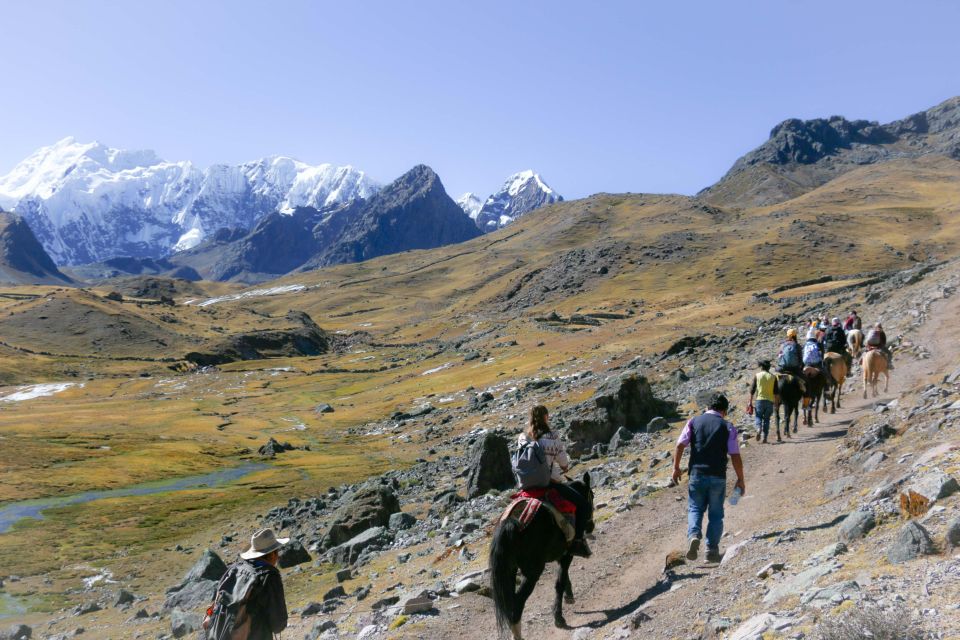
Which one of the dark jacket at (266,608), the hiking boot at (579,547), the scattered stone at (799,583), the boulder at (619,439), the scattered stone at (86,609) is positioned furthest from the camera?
the boulder at (619,439)

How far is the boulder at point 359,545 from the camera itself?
26344 mm

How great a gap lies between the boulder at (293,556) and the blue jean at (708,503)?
2102 centimetres

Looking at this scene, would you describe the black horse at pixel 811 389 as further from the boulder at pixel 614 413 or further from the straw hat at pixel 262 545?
the straw hat at pixel 262 545

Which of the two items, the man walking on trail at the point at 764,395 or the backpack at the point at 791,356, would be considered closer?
the man walking on trail at the point at 764,395

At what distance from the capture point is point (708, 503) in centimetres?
1302

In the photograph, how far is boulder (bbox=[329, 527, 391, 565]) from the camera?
1037 inches

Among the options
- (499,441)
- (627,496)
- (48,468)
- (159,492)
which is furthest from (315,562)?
(48,468)

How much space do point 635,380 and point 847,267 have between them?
162m

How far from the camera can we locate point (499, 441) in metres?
32.8

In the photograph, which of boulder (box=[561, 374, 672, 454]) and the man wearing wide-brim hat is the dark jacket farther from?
boulder (box=[561, 374, 672, 454])

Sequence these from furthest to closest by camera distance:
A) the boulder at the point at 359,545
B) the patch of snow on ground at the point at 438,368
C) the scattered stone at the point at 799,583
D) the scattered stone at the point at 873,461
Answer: the patch of snow on ground at the point at 438,368 < the boulder at the point at 359,545 < the scattered stone at the point at 873,461 < the scattered stone at the point at 799,583

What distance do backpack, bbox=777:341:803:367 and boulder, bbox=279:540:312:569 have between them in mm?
21929

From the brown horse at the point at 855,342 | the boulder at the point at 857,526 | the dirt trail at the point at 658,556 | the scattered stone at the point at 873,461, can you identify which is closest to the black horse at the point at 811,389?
the dirt trail at the point at 658,556

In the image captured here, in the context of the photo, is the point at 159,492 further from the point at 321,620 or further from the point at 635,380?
the point at 321,620
